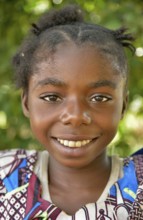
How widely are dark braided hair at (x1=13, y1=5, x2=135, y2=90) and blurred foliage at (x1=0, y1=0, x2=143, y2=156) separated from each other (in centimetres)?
22

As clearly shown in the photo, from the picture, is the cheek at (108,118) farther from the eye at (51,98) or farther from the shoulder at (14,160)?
the shoulder at (14,160)

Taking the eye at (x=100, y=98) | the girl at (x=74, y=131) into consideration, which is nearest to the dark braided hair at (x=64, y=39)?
the girl at (x=74, y=131)

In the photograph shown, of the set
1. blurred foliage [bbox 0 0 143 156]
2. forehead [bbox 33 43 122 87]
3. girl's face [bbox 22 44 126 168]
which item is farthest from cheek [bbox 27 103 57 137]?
blurred foliage [bbox 0 0 143 156]

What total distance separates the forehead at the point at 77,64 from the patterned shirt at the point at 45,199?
33 centimetres

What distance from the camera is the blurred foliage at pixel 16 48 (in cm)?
225

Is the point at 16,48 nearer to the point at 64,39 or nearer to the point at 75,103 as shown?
the point at 64,39

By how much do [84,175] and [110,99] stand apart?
296 millimetres

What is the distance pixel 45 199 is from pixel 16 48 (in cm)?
85

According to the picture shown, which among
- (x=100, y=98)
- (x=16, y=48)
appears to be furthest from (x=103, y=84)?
(x=16, y=48)

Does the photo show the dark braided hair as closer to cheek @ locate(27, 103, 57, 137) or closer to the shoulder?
cheek @ locate(27, 103, 57, 137)

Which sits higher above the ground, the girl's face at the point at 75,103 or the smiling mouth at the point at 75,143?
the girl's face at the point at 75,103

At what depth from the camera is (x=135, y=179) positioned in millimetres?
1835

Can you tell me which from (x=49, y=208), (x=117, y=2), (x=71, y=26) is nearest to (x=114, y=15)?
(x=117, y=2)

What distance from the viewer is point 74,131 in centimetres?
173
